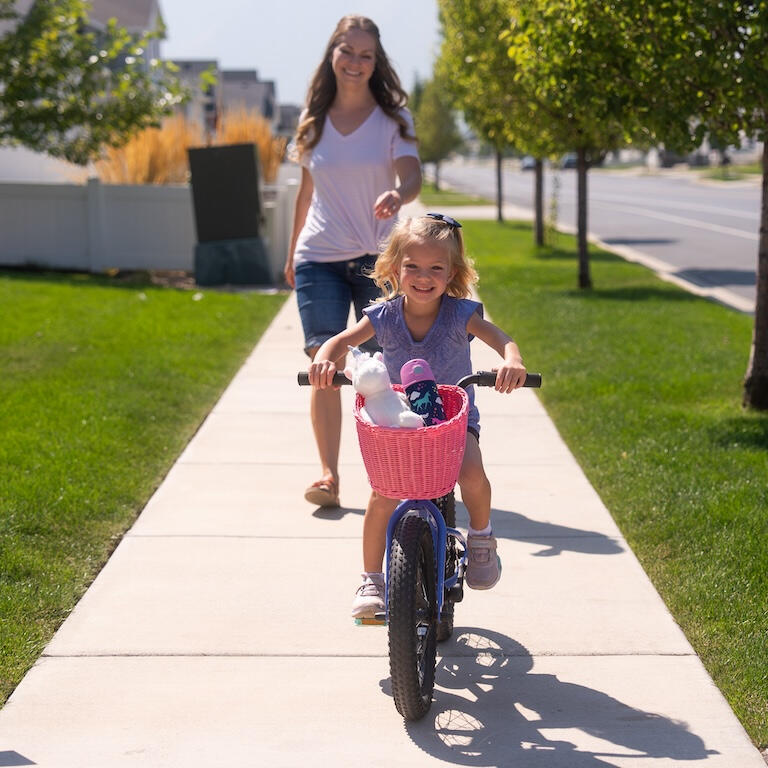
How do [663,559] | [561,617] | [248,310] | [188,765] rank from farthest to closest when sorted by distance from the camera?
[248,310] → [663,559] → [561,617] → [188,765]

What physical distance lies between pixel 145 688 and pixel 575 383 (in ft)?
18.8

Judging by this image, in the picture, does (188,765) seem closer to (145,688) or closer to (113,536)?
(145,688)

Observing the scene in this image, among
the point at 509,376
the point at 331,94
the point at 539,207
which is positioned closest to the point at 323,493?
the point at 331,94

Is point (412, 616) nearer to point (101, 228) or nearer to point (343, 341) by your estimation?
point (343, 341)

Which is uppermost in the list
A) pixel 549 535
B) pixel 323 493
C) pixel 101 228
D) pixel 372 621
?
pixel 101 228

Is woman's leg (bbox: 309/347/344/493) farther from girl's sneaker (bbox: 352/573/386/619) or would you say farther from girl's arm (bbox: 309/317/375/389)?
girl's sneaker (bbox: 352/573/386/619)

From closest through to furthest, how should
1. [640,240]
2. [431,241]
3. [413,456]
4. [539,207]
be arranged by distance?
[413,456], [431,241], [539,207], [640,240]

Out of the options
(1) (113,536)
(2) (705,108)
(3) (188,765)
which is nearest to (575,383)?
(2) (705,108)

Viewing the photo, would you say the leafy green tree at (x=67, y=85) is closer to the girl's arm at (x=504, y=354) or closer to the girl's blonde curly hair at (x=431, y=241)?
the girl's blonde curly hair at (x=431, y=241)

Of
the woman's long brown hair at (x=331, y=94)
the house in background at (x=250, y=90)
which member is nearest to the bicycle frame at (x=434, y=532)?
the woman's long brown hair at (x=331, y=94)

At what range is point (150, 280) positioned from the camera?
1666 centimetres

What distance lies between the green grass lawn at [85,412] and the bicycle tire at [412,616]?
1.36 m

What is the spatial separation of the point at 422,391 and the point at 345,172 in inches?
92.3

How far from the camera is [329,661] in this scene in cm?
438
